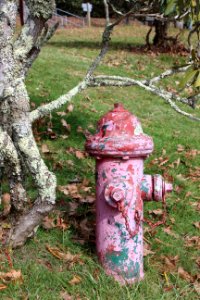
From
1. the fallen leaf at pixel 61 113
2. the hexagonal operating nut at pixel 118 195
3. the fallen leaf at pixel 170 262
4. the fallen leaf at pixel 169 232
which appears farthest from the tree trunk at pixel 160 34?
the hexagonal operating nut at pixel 118 195

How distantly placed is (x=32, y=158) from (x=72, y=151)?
198 centimetres

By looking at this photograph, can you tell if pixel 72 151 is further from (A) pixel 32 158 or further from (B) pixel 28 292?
(B) pixel 28 292

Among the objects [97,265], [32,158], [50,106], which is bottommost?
[97,265]

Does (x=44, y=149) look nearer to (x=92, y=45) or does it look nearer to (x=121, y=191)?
(x=121, y=191)

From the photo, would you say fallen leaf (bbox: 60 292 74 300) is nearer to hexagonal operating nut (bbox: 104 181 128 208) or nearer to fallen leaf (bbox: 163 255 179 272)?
hexagonal operating nut (bbox: 104 181 128 208)

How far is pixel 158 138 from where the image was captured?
6.36 metres

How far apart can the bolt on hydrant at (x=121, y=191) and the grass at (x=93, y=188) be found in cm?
14

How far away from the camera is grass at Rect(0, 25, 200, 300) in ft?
10.9

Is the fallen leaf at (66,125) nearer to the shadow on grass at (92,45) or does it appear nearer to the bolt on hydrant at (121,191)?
the bolt on hydrant at (121,191)

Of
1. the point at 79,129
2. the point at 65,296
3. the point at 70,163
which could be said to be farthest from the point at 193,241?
the point at 79,129

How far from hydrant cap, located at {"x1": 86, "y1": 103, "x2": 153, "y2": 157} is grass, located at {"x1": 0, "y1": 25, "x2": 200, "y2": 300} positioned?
829 mm

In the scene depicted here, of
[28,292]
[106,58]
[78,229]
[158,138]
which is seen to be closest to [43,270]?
[28,292]

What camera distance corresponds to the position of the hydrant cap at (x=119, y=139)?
3376 millimetres

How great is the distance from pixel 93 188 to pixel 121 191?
147 centimetres
